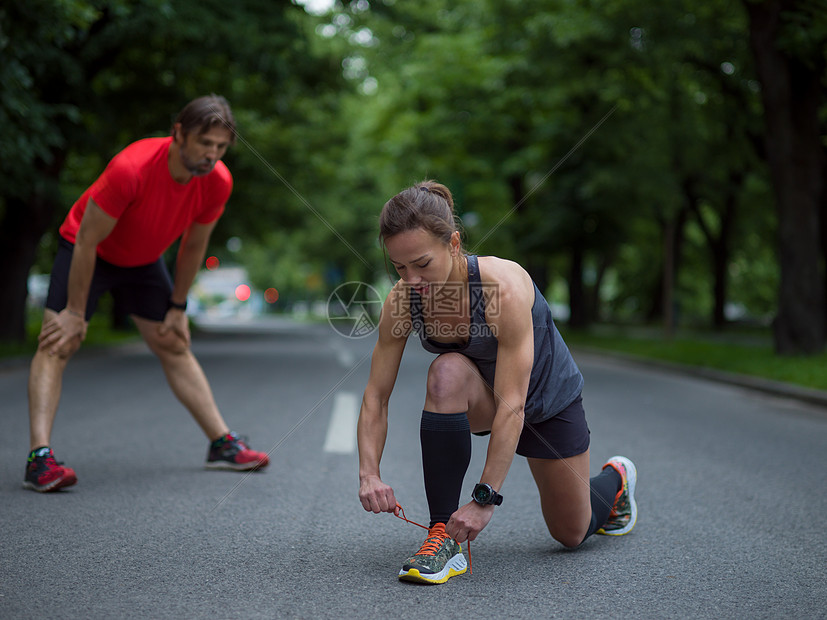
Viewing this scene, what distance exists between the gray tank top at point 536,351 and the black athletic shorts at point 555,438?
0.13 ft

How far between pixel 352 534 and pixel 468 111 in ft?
68.3

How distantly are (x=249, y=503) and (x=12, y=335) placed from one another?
12706 mm

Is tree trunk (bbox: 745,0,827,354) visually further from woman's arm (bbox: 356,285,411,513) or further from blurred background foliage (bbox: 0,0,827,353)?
woman's arm (bbox: 356,285,411,513)

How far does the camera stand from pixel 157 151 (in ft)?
14.5

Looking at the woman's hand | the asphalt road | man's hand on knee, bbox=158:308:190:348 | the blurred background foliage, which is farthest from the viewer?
the blurred background foliage

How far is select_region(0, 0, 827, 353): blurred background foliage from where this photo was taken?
39.9ft

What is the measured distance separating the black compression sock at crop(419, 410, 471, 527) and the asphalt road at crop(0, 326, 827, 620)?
0.30 metres

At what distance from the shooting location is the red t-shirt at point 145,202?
431 centimetres

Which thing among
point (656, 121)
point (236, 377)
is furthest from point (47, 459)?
point (656, 121)

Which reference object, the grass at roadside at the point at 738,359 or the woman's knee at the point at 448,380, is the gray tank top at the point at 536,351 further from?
the grass at roadside at the point at 738,359

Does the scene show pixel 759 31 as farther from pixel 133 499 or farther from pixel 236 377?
pixel 133 499

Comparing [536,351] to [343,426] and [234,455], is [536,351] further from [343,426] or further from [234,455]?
[343,426]

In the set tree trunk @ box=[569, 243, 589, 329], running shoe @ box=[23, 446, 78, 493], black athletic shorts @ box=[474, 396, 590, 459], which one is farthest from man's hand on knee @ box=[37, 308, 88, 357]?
tree trunk @ box=[569, 243, 589, 329]

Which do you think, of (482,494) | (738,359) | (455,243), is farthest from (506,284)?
(738,359)
